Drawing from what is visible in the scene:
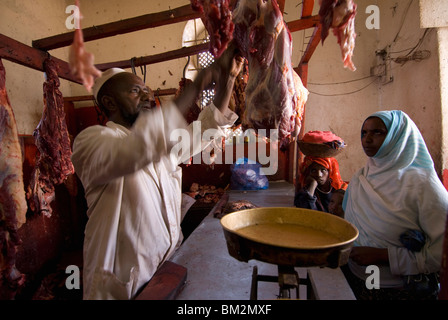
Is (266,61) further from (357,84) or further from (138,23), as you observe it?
(357,84)

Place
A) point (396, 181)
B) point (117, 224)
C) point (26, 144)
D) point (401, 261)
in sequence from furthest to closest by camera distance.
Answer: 1. point (26, 144)
2. point (396, 181)
3. point (401, 261)
4. point (117, 224)

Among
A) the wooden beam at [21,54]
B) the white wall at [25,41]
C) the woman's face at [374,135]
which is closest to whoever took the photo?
the wooden beam at [21,54]

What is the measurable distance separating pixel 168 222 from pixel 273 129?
41.3 inches

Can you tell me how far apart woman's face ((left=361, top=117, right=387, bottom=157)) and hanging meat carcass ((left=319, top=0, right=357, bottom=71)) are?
1.22 meters

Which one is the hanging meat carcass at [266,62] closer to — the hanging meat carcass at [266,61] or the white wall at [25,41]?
the hanging meat carcass at [266,61]

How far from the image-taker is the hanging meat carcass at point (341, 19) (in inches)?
46.6

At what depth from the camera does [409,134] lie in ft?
6.88

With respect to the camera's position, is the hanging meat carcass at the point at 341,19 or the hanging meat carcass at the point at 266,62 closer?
the hanging meat carcass at the point at 341,19

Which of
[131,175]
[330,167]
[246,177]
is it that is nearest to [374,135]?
Answer: [330,167]

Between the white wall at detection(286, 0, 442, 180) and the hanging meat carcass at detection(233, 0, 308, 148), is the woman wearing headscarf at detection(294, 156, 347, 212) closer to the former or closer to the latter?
the hanging meat carcass at detection(233, 0, 308, 148)

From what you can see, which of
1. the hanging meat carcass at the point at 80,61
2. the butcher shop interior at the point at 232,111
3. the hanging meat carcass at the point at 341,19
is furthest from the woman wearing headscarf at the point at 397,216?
the hanging meat carcass at the point at 80,61

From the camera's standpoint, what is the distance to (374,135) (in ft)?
7.30
